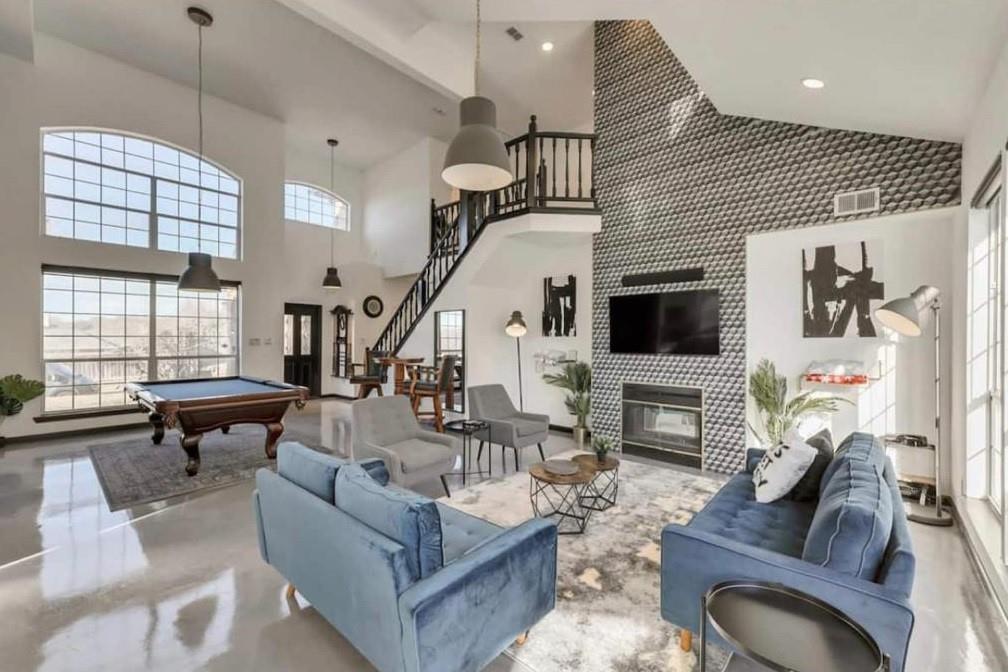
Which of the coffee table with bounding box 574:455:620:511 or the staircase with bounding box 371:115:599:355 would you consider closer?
the coffee table with bounding box 574:455:620:511

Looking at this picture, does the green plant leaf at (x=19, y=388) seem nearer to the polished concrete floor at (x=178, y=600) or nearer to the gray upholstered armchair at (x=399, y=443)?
the polished concrete floor at (x=178, y=600)

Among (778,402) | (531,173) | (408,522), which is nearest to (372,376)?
(531,173)

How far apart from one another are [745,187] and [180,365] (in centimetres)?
860

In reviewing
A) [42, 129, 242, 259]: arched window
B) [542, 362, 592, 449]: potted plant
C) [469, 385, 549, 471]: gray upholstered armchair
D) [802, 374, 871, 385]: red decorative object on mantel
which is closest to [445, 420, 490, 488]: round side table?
[469, 385, 549, 471]: gray upholstered armchair

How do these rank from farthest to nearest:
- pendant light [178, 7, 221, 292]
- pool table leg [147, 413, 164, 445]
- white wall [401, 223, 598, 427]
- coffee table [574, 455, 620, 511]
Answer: white wall [401, 223, 598, 427]
pool table leg [147, 413, 164, 445]
pendant light [178, 7, 221, 292]
coffee table [574, 455, 620, 511]

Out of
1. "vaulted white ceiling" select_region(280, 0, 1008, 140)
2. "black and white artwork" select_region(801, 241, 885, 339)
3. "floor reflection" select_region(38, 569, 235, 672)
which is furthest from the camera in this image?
"black and white artwork" select_region(801, 241, 885, 339)

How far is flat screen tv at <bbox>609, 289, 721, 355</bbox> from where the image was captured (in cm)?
505

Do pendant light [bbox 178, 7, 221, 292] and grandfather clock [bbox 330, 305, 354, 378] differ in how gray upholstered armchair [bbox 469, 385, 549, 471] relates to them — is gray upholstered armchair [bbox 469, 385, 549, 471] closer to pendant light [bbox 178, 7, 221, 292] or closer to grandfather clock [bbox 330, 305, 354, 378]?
pendant light [bbox 178, 7, 221, 292]

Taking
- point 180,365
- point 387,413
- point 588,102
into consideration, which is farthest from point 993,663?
point 180,365

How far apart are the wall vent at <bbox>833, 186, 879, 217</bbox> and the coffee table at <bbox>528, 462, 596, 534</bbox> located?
11.3 feet

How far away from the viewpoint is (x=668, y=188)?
5.35 meters

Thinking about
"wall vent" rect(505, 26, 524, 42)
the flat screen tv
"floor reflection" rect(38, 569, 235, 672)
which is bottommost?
"floor reflection" rect(38, 569, 235, 672)

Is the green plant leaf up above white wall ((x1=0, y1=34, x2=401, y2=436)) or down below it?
below

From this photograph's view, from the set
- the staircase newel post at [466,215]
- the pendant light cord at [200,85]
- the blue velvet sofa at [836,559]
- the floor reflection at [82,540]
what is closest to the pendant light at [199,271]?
the pendant light cord at [200,85]
